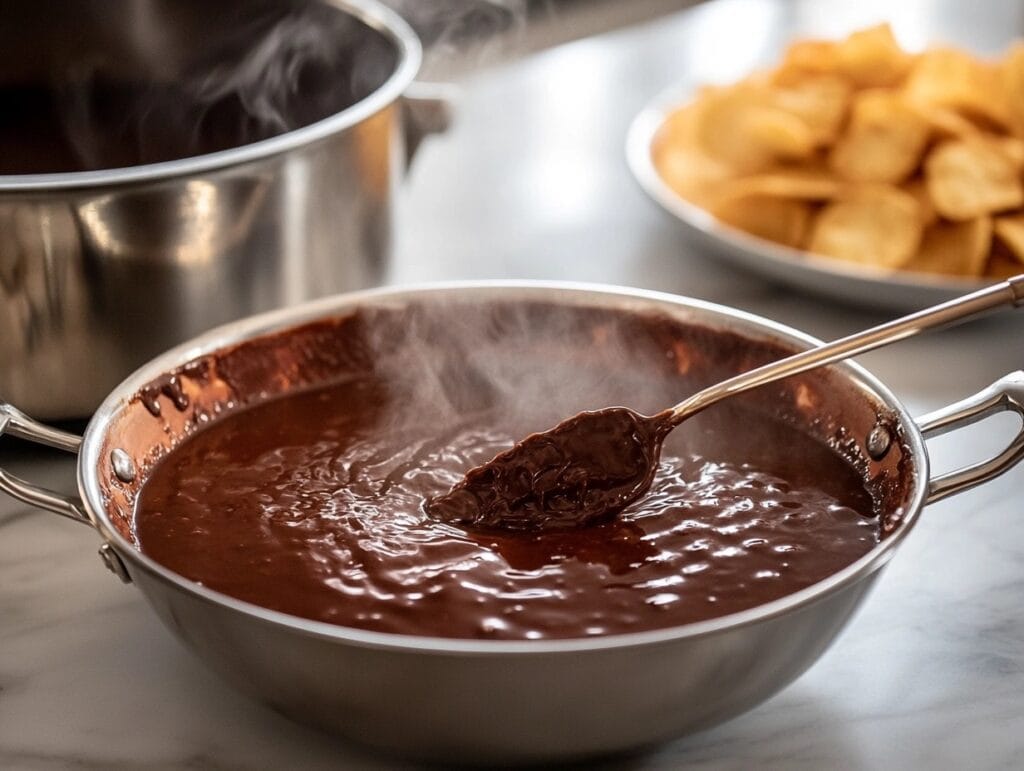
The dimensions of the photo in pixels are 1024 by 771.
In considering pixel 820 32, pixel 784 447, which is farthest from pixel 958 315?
pixel 820 32

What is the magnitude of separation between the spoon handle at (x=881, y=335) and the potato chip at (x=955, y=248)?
1.74ft

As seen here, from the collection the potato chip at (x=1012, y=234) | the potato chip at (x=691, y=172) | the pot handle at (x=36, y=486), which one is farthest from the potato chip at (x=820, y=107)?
the pot handle at (x=36, y=486)

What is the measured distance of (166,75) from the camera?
1.72m

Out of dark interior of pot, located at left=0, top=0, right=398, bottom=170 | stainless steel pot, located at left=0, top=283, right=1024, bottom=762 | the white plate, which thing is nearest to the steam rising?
dark interior of pot, located at left=0, top=0, right=398, bottom=170

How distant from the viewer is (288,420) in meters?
1.16

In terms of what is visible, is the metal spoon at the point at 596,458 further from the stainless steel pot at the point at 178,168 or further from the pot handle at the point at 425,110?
the pot handle at the point at 425,110

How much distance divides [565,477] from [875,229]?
0.68 m

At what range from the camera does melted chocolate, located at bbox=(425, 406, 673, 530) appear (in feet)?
3.25

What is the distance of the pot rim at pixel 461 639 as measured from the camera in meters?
0.75

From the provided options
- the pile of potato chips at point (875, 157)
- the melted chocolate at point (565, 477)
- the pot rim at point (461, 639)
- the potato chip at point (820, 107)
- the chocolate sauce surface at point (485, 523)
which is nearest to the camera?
the pot rim at point (461, 639)

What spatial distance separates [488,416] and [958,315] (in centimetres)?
37

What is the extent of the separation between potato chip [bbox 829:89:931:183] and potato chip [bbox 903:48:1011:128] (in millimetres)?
63

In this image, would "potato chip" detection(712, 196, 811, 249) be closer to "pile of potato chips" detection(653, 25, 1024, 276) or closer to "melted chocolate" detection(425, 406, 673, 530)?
"pile of potato chips" detection(653, 25, 1024, 276)

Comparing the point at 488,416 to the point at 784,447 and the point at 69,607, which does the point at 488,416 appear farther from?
the point at 69,607
